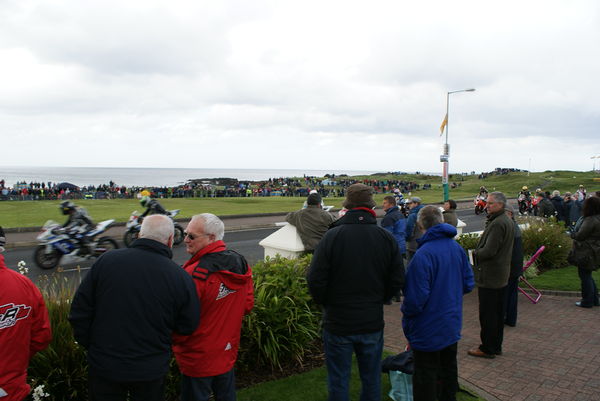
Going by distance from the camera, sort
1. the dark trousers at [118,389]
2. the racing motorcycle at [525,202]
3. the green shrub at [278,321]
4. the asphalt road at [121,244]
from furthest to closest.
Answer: the racing motorcycle at [525,202]
the asphalt road at [121,244]
the green shrub at [278,321]
the dark trousers at [118,389]

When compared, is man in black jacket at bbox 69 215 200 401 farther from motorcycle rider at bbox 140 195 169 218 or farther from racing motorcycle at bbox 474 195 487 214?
racing motorcycle at bbox 474 195 487 214

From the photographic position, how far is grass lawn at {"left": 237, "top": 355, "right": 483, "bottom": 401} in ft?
13.9

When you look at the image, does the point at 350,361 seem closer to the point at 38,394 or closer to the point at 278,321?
the point at 278,321

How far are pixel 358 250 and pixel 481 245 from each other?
2621 mm

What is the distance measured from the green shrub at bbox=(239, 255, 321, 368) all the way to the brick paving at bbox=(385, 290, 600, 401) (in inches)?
49.3

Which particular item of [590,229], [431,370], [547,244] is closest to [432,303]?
[431,370]

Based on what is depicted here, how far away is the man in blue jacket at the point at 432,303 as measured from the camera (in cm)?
357

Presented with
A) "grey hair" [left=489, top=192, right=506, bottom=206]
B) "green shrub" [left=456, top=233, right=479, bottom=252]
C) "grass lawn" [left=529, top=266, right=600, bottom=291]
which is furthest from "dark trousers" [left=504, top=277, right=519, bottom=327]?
"green shrub" [left=456, top=233, right=479, bottom=252]

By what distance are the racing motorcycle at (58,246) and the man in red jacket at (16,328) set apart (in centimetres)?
830

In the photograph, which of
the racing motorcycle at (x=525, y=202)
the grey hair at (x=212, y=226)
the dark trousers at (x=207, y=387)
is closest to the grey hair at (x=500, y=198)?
the grey hair at (x=212, y=226)

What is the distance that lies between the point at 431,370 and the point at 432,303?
1.84 feet

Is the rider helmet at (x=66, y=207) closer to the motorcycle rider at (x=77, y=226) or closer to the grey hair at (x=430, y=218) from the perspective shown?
the motorcycle rider at (x=77, y=226)

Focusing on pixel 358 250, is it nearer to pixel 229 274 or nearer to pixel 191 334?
pixel 229 274

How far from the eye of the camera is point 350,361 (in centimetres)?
356
